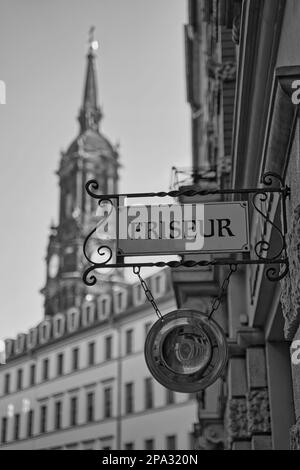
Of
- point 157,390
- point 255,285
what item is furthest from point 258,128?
point 157,390

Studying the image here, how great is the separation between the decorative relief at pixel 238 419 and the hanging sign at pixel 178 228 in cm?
576

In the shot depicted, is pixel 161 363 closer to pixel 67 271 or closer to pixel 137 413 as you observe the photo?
pixel 137 413

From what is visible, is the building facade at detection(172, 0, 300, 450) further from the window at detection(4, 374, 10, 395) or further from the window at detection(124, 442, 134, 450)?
the window at detection(4, 374, 10, 395)

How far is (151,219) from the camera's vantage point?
21.1ft

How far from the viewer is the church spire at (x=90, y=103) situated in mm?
96312

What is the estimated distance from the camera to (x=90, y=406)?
184 ft

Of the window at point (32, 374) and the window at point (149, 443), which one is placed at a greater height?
the window at point (32, 374)

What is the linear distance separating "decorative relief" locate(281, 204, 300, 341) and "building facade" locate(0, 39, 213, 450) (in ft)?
134

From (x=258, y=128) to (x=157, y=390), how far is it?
1687 inches

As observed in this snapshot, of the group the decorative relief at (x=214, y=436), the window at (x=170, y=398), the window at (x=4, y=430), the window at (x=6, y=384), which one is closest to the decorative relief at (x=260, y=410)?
the decorative relief at (x=214, y=436)

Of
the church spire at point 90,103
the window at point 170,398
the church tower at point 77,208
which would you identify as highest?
the church spire at point 90,103

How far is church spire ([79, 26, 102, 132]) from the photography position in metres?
96.3

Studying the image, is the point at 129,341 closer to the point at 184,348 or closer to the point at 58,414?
the point at 58,414

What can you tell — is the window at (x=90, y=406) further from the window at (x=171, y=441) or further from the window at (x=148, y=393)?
the window at (x=171, y=441)
